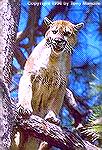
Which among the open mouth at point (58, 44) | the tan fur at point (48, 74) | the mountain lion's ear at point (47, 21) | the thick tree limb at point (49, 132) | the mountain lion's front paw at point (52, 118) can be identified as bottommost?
the thick tree limb at point (49, 132)

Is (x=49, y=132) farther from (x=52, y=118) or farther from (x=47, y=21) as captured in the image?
(x=47, y=21)

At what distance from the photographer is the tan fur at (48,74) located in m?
1.27

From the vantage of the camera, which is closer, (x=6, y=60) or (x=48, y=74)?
(x=6, y=60)

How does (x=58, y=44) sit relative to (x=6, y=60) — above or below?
above

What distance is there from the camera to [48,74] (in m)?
1.29

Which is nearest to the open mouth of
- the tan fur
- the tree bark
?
the tan fur

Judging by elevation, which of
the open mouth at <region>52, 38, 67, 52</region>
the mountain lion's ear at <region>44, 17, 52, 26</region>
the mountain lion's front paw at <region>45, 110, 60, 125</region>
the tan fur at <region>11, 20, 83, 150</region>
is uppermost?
the mountain lion's ear at <region>44, 17, 52, 26</region>

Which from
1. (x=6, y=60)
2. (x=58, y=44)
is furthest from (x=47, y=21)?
(x=6, y=60)

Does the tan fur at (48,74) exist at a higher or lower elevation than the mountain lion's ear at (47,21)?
lower

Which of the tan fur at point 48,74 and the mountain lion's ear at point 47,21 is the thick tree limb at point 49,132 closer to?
the tan fur at point 48,74

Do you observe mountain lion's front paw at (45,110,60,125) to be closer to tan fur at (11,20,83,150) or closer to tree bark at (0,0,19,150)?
tan fur at (11,20,83,150)

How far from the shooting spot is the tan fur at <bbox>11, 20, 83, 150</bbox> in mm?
1267

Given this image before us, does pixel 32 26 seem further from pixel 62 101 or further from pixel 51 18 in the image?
pixel 62 101

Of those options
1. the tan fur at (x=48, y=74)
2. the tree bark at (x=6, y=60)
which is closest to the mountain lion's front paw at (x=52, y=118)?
the tan fur at (x=48, y=74)
